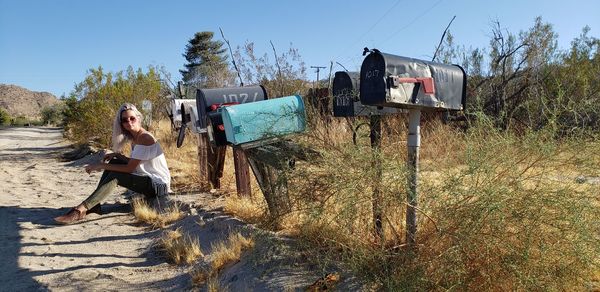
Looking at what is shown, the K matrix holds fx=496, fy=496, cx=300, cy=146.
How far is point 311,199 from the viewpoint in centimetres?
312

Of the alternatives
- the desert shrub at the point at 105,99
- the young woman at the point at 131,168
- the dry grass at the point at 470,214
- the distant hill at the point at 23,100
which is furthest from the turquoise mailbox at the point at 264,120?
the distant hill at the point at 23,100

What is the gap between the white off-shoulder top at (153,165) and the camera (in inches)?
226

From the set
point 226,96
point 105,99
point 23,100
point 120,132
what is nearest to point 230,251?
point 226,96

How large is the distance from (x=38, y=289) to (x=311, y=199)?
2.19m

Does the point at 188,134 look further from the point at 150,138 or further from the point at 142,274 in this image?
the point at 142,274

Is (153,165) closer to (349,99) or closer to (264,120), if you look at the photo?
(264,120)

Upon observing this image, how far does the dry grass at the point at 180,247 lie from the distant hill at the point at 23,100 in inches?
3530

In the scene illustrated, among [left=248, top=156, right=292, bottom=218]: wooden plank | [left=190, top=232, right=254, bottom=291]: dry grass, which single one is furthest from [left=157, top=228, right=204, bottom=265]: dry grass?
[left=248, top=156, right=292, bottom=218]: wooden plank

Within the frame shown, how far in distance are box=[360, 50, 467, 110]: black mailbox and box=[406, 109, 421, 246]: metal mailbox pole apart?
0.41 feet

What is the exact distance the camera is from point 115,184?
574cm

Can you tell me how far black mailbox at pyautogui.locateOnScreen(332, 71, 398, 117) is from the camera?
A: 334cm

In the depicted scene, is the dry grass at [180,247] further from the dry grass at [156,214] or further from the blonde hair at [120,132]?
the blonde hair at [120,132]

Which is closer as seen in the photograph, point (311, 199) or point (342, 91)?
point (311, 199)

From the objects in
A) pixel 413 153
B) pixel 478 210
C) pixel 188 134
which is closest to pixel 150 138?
pixel 413 153
